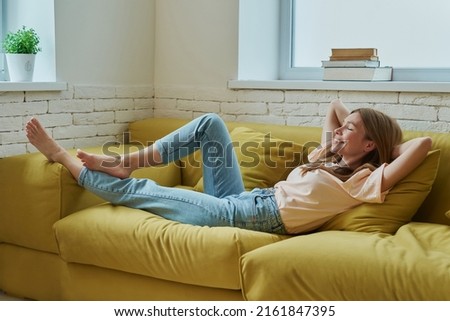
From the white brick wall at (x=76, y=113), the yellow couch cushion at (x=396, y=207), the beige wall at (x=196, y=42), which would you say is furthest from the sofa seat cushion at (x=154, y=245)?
the beige wall at (x=196, y=42)

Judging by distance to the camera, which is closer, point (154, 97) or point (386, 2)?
point (386, 2)

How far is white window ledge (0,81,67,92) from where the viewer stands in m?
3.28

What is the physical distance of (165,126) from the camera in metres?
3.79

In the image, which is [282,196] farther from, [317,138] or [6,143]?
[6,143]

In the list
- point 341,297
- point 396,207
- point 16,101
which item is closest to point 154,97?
point 16,101

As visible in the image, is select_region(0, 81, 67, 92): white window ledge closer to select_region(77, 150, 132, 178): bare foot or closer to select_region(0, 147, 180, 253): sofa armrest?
select_region(0, 147, 180, 253): sofa armrest

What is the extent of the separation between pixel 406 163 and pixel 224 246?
73 centimetres

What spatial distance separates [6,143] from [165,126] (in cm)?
82

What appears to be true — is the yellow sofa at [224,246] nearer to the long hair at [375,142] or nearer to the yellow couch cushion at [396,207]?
the yellow couch cushion at [396,207]

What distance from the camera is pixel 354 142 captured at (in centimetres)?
281

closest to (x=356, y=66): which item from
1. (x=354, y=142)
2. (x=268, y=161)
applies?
(x=268, y=161)

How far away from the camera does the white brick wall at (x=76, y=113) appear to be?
336 cm

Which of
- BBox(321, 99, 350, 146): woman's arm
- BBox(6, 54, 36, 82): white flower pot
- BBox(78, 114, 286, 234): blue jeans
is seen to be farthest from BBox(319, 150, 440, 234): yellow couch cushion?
BBox(6, 54, 36, 82): white flower pot

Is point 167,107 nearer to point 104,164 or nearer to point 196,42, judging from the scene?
point 196,42
